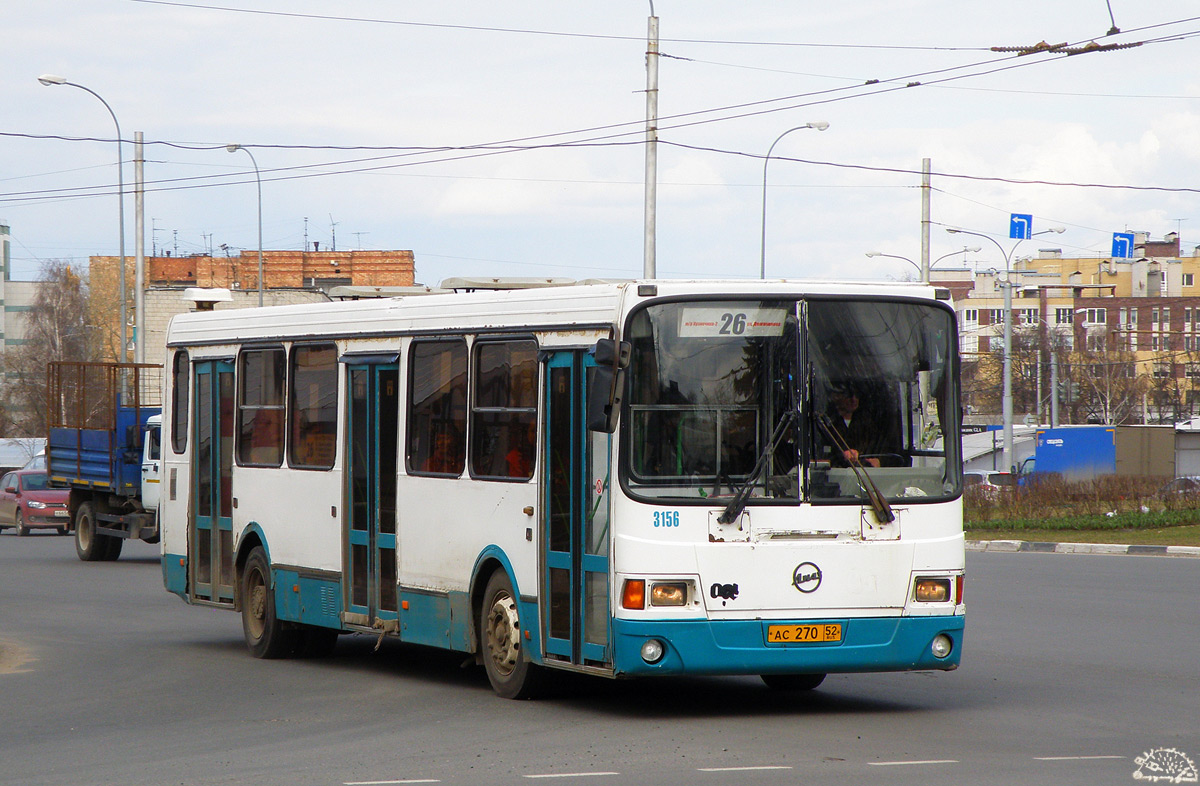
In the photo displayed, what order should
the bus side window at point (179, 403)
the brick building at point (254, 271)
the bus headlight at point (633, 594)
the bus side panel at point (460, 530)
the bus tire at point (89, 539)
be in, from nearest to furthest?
the bus headlight at point (633, 594), the bus side panel at point (460, 530), the bus side window at point (179, 403), the bus tire at point (89, 539), the brick building at point (254, 271)

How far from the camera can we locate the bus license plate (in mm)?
9469

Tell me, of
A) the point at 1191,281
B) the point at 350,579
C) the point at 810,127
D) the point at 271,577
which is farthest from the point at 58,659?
the point at 1191,281

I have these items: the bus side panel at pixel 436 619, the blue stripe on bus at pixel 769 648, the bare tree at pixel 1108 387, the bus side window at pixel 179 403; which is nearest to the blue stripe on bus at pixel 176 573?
the bus side window at pixel 179 403

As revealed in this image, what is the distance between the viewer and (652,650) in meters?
9.26

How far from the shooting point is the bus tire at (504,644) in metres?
10.3

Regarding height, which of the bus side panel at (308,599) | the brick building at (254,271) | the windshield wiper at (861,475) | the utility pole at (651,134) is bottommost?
the bus side panel at (308,599)

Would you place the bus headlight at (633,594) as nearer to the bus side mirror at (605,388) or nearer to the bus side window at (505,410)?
the bus side mirror at (605,388)

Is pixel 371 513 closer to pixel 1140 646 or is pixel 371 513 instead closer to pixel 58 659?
pixel 58 659

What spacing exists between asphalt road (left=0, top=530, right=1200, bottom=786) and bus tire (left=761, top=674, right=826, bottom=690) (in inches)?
6.6

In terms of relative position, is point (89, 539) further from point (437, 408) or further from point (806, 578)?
point (806, 578)

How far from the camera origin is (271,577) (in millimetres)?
13312

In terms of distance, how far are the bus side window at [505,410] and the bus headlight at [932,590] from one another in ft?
8.09

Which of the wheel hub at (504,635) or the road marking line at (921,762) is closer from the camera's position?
the road marking line at (921,762)

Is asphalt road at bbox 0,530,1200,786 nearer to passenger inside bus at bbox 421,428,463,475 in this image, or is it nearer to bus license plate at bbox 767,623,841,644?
bus license plate at bbox 767,623,841,644
